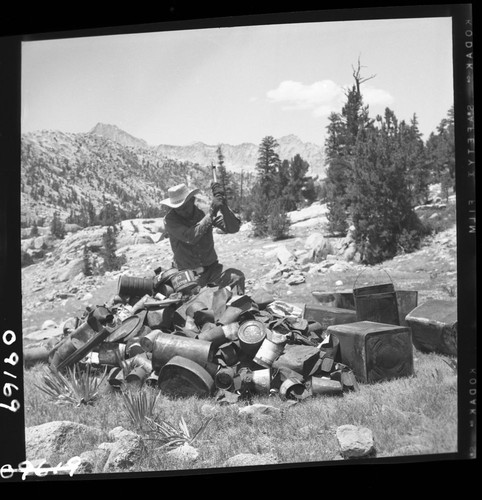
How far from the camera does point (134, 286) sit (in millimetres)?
4852

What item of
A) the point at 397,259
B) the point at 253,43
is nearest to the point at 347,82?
the point at 253,43

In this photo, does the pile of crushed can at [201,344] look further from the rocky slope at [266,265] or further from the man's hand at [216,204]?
the man's hand at [216,204]

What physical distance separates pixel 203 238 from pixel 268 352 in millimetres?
1098

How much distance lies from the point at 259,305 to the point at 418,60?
2418mm

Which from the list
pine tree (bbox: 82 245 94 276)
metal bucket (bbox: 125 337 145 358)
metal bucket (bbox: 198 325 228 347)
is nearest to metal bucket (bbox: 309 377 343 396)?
metal bucket (bbox: 198 325 228 347)

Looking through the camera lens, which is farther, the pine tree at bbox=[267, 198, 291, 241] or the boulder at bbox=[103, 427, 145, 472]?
the pine tree at bbox=[267, 198, 291, 241]

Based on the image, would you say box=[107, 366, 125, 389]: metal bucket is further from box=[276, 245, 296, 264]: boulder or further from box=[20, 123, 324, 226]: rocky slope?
box=[276, 245, 296, 264]: boulder

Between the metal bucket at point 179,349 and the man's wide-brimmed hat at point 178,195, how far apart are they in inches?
44.0

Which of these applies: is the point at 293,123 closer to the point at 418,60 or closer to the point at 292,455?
the point at 418,60

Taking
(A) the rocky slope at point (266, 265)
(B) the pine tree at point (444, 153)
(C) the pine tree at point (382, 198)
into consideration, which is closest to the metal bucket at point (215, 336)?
(A) the rocky slope at point (266, 265)

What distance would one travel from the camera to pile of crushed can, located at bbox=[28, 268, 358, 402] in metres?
4.60

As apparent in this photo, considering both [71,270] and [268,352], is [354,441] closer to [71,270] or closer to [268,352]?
[268,352]

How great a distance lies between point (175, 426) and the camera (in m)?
4.57

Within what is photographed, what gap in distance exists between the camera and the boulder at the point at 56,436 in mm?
4531
